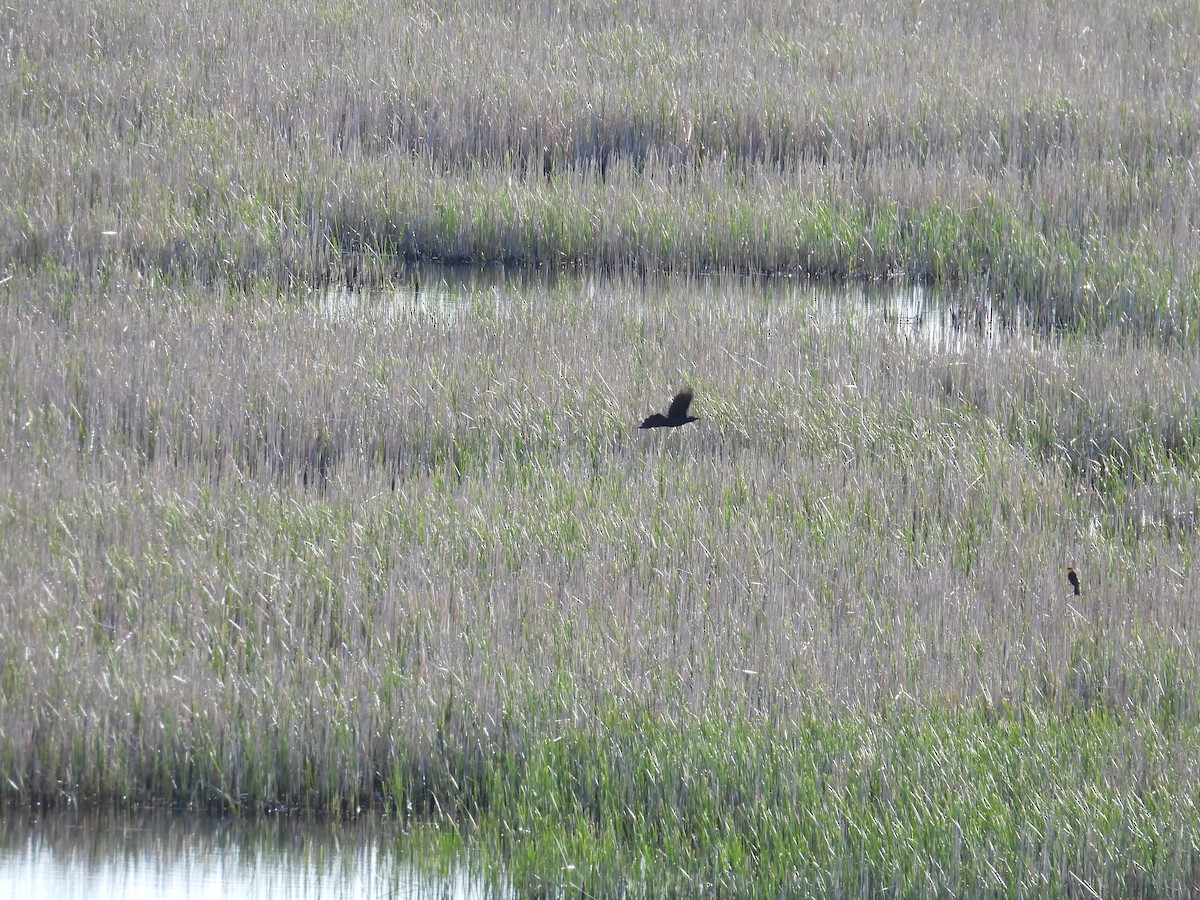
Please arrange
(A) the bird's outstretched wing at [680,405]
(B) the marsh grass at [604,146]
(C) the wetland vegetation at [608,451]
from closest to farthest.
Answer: (C) the wetland vegetation at [608,451], (A) the bird's outstretched wing at [680,405], (B) the marsh grass at [604,146]

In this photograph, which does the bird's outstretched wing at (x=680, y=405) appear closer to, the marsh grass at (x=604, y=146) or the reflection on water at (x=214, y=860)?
the reflection on water at (x=214, y=860)

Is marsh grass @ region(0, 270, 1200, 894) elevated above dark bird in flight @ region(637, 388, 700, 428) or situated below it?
below

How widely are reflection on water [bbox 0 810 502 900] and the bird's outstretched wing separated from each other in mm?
1757

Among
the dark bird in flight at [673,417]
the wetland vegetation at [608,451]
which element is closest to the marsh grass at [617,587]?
the wetland vegetation at [608,451]

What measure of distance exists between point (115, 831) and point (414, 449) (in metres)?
2.56

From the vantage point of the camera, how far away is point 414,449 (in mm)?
6285

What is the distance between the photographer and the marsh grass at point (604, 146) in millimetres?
8539

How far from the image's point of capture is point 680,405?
5.23m

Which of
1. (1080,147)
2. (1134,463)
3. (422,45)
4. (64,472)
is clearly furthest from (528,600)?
(422,45)

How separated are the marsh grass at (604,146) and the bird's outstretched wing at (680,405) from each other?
3.53 m

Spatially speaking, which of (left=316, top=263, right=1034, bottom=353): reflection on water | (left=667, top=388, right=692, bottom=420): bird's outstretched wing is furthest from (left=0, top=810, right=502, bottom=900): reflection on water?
(left=316, top=263, right=1034, bottom=353): reflection on water

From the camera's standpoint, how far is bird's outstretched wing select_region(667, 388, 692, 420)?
5.07 m

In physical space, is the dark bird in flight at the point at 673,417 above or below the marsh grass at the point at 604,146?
below

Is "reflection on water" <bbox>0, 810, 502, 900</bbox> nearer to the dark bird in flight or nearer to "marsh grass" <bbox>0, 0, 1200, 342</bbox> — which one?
the dark bird in flight
